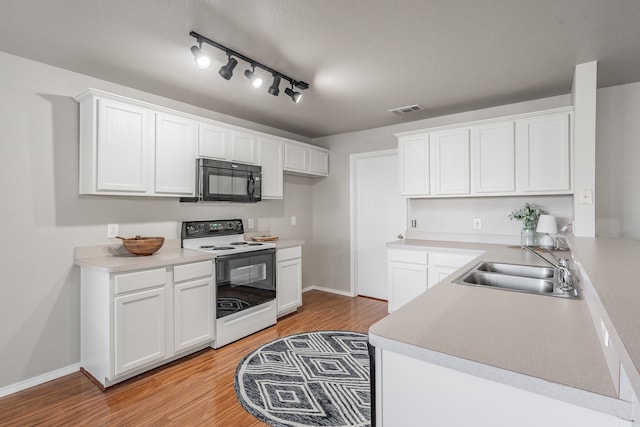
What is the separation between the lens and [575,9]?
1865 mm

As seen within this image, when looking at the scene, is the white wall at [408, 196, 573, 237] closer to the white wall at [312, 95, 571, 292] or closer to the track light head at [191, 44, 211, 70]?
the white wall at [312, 95, 571, 292]

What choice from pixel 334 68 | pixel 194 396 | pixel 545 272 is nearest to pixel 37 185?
pixel 194 396

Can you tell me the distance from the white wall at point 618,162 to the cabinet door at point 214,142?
143 inches

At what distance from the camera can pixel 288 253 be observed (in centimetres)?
386

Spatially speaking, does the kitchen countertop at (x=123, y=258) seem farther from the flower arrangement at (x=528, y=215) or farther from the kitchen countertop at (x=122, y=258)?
the flower arrangement at (x=528, y=215)

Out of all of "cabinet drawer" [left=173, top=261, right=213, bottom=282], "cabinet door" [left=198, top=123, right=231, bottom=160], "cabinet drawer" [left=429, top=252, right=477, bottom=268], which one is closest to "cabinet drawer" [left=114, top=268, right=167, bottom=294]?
"cabinet drawer" [left=173, top=261, right=213, bottom=282]

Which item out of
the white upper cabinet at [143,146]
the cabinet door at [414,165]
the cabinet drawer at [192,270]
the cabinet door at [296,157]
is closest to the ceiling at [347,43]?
the white upper cabinet at [143,146]

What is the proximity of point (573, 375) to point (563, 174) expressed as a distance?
2805 mm

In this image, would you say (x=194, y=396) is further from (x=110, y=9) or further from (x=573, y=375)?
(x=110, y=9)

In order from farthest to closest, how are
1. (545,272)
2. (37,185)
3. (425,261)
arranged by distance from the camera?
(425,261) < (37,185) < (545,272)

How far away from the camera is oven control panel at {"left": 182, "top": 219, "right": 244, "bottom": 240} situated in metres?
3.35

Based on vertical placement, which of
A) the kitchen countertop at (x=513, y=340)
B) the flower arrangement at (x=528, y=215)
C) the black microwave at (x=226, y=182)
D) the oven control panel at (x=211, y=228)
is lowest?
the kitchen countertop at (x=513, y=340)

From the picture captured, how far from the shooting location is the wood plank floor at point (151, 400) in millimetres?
2033

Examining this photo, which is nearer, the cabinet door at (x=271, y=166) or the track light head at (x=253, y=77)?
the track light head at (x=253, y=77)
